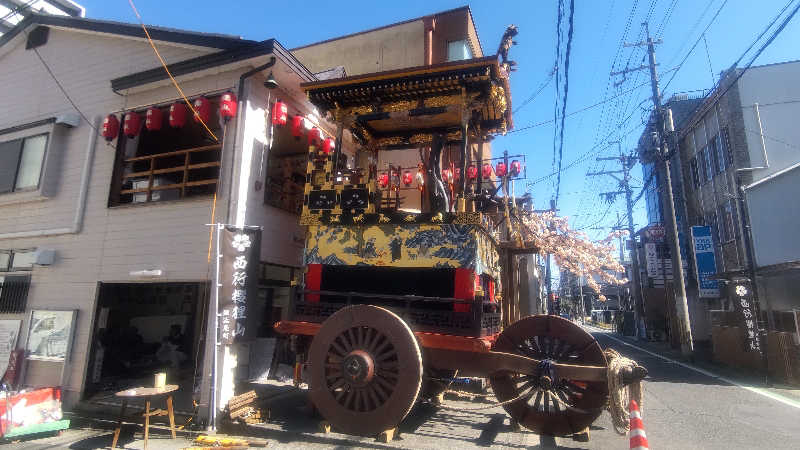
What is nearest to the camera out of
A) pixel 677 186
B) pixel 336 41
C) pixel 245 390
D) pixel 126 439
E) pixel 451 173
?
pixel 126 439

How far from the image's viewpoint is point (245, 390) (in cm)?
880

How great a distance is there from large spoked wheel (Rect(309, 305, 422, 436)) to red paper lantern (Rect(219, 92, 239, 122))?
618 centimetres

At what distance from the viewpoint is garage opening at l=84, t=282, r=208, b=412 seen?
10195 mm

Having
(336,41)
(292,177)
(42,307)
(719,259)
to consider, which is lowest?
(42,307)

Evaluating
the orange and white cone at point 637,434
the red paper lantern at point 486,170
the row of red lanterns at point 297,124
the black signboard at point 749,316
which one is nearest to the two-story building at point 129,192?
the row of red lanterns at point 297,124

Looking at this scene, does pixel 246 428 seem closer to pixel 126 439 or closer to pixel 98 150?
pixel 126 439

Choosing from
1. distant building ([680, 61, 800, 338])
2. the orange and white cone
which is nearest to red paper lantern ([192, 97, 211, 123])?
the orange and white cone

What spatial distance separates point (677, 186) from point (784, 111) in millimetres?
9208

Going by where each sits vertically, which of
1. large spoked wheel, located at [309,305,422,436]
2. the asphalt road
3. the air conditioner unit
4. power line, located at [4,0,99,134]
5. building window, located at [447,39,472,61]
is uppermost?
building window, located at [447,39,472,61]

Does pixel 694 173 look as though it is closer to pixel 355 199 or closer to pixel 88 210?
pixel 355 199

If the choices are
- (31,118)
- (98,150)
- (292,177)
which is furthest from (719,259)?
(31,118)

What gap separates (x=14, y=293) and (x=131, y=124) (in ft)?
20.7

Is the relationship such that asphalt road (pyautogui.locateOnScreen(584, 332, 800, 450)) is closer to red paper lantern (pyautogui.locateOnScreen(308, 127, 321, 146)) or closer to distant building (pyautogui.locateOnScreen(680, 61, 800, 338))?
distant building (pyautogui.locateOnScreen(680, 61, 800, 338))

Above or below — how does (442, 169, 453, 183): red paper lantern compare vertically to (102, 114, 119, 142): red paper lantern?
below
